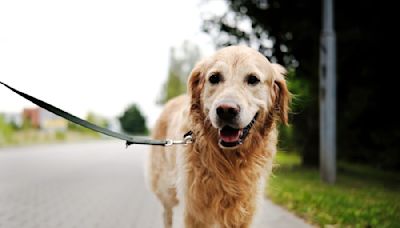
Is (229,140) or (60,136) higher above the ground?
(229,140)

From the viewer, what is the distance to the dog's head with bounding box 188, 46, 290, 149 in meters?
3.73

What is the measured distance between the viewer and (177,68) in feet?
184

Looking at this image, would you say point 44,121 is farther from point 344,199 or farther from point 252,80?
point 252,80

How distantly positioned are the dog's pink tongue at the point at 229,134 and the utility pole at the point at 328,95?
25.7 ft

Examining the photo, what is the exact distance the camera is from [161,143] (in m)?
4.42

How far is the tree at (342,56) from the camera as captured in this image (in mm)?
12809

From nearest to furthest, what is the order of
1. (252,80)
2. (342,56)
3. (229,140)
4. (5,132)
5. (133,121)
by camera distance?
(229,140), (252,80), (342,56), (5,132), (133,121)

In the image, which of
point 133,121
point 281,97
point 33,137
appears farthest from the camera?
point 133,121

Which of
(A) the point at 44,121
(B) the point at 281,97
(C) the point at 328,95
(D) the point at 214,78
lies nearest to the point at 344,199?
(C) the point at 328,95

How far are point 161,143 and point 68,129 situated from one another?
172 feet

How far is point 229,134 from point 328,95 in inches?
312

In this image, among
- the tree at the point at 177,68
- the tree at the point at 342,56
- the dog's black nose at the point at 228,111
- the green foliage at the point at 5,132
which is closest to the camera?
the dog's black nose at the point at 228,111

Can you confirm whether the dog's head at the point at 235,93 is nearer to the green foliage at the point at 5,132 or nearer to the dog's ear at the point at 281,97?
the dog's ear at the point at 281,97

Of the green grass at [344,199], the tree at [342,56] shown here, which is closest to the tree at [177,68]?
the tree at [342,56]
